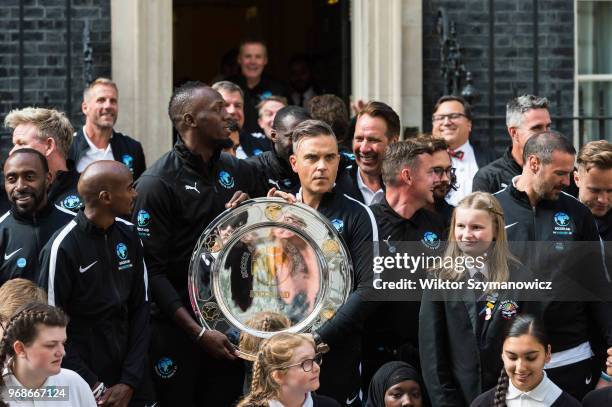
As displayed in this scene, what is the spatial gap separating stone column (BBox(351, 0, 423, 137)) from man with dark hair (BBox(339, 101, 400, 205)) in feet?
7.94

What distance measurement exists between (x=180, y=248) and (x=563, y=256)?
2029mm

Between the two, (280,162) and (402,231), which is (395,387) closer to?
(402,231)

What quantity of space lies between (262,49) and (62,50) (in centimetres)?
151

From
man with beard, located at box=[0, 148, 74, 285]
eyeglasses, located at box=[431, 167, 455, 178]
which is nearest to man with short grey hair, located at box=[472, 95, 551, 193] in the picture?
eyeglasses, located at box=[431, 167, 455, 178]

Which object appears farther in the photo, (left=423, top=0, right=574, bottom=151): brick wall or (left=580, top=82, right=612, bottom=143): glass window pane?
(left=580, top=82, right=612, bottom=143): glass window pane

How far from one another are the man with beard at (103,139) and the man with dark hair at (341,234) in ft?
6.40

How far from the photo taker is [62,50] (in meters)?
11.1

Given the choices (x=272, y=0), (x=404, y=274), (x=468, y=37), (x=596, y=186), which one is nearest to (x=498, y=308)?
(x=404, y=274)

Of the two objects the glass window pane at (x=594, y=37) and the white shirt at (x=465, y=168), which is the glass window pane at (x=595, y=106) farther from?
the white shirt at (x=465, y=168)

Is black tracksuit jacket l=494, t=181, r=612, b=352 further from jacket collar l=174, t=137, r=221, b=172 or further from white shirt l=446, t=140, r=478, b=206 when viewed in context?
jacket collar l=174, t=137, r=221, b=172

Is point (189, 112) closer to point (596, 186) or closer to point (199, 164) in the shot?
point (199, 164)

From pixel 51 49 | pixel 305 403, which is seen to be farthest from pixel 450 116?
pixel 305 403

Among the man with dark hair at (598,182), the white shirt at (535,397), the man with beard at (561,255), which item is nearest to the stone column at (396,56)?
the man with dark hair at (598,182)

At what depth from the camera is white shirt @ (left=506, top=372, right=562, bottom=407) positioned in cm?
718
